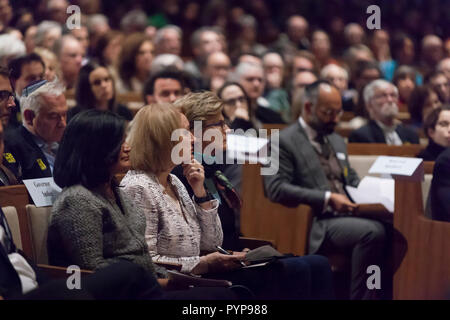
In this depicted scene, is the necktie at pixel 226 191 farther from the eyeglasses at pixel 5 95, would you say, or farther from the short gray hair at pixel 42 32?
the short gray hair at pixel 42 32

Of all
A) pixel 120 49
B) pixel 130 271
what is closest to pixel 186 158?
pixel 130 271

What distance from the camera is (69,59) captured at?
6.10 metres

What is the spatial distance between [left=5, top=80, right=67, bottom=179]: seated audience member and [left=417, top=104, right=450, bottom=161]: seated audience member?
2308mm

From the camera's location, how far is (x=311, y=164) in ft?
14.5

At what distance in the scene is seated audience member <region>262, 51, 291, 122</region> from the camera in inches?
294

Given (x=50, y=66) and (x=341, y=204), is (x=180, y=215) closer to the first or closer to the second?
(x=341, y=204)

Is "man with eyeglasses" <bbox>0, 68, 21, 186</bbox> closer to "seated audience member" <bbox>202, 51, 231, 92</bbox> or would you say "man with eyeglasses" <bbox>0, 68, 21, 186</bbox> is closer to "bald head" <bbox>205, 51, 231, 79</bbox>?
"seated audience member" <bbox>202, 51, 231, 92</bbox>

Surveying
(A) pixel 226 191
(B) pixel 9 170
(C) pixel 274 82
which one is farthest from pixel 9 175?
(C) pixel 274 82

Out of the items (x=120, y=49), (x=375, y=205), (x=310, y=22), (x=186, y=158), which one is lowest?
(x=375, y=205)

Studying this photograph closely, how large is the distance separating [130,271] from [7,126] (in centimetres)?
152

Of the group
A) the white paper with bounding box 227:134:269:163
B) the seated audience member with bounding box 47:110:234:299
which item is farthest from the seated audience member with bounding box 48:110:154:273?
the white paper with bounding box 227:134:269:163

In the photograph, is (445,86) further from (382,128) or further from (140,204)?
(140,204)

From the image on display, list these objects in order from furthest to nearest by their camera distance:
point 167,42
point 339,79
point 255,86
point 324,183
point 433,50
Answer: point 433,50 < point 167,42 < point 339,79 < point 255,86 < point 324,183

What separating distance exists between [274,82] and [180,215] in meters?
4.94
